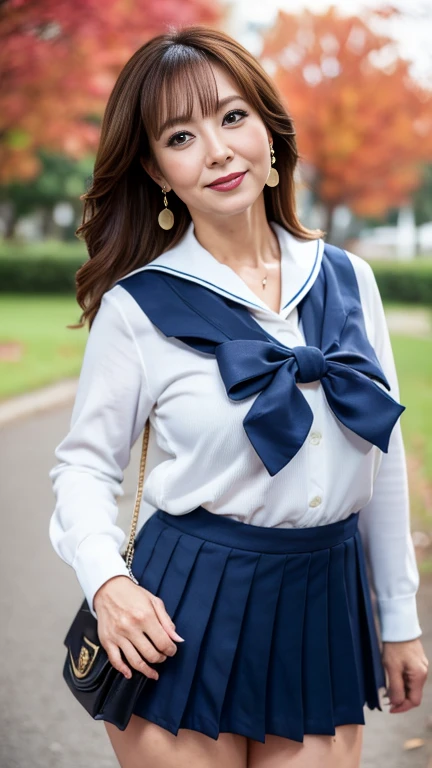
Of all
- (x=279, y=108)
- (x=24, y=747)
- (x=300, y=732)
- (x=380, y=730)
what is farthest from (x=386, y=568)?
(x=24, y=747)

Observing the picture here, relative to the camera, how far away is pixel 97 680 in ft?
5.16

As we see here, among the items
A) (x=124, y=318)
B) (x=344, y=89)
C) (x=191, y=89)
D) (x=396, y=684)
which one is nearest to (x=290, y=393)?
(x=124, y=318)

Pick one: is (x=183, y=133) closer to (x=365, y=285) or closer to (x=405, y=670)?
(x=365, y=285)

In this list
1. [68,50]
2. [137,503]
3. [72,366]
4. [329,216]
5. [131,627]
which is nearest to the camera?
[131,627]

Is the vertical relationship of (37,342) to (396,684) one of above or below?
below

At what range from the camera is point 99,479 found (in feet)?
5.33

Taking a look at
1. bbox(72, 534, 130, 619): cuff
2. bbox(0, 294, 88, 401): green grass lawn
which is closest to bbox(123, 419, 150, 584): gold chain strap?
bbox(72, 534, 130, 619): cuff

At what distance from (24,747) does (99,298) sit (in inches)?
72.2

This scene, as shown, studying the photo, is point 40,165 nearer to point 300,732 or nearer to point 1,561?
point 1,561

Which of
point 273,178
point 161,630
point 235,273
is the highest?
point 273,178

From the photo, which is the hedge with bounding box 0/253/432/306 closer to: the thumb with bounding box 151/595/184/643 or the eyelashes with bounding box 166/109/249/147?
the eyelashes with bounding box 166/109/249/147

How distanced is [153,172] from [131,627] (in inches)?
30.8

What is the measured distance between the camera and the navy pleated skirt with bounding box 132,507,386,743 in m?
1.60

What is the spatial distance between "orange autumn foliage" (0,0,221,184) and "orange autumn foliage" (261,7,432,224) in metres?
1.68
